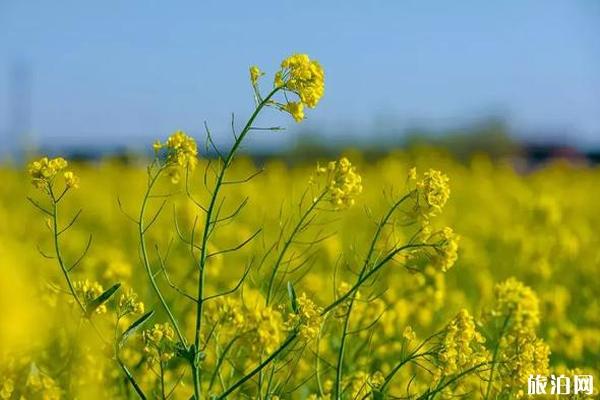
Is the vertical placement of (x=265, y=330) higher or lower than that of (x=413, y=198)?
lower

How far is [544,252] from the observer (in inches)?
215

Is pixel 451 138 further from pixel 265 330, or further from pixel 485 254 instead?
pixel 265 330

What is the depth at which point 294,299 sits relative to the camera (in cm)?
199

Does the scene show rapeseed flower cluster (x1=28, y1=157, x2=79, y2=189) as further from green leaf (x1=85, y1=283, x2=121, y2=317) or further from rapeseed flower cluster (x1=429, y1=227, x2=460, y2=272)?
rapeseed flower cluster (x1=429, y1=227, x2=460, y2=272)

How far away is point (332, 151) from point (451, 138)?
3.76 m

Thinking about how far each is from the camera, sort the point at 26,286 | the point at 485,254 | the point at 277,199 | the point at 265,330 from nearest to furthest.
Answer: the point at 26,286
the point at 265,330
the point at 485,254
the point at 277,199

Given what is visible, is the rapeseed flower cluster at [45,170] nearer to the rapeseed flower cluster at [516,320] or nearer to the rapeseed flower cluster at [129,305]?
the rapeseed flower cluster at [129,305]

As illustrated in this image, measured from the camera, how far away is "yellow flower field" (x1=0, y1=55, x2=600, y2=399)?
1.98m

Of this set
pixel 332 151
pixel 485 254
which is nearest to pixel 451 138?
pixel 332 151

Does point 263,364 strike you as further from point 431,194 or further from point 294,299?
point 431,194

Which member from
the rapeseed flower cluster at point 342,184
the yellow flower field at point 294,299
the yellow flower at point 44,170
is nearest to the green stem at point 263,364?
the yellow flower field at point 294,299

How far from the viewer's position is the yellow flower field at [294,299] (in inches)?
77.8

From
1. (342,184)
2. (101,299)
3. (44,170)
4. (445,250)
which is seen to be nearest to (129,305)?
(101,299)

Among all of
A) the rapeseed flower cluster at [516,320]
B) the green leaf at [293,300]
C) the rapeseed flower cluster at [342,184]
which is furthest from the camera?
the rapeseed flower cluster at [516,320]
